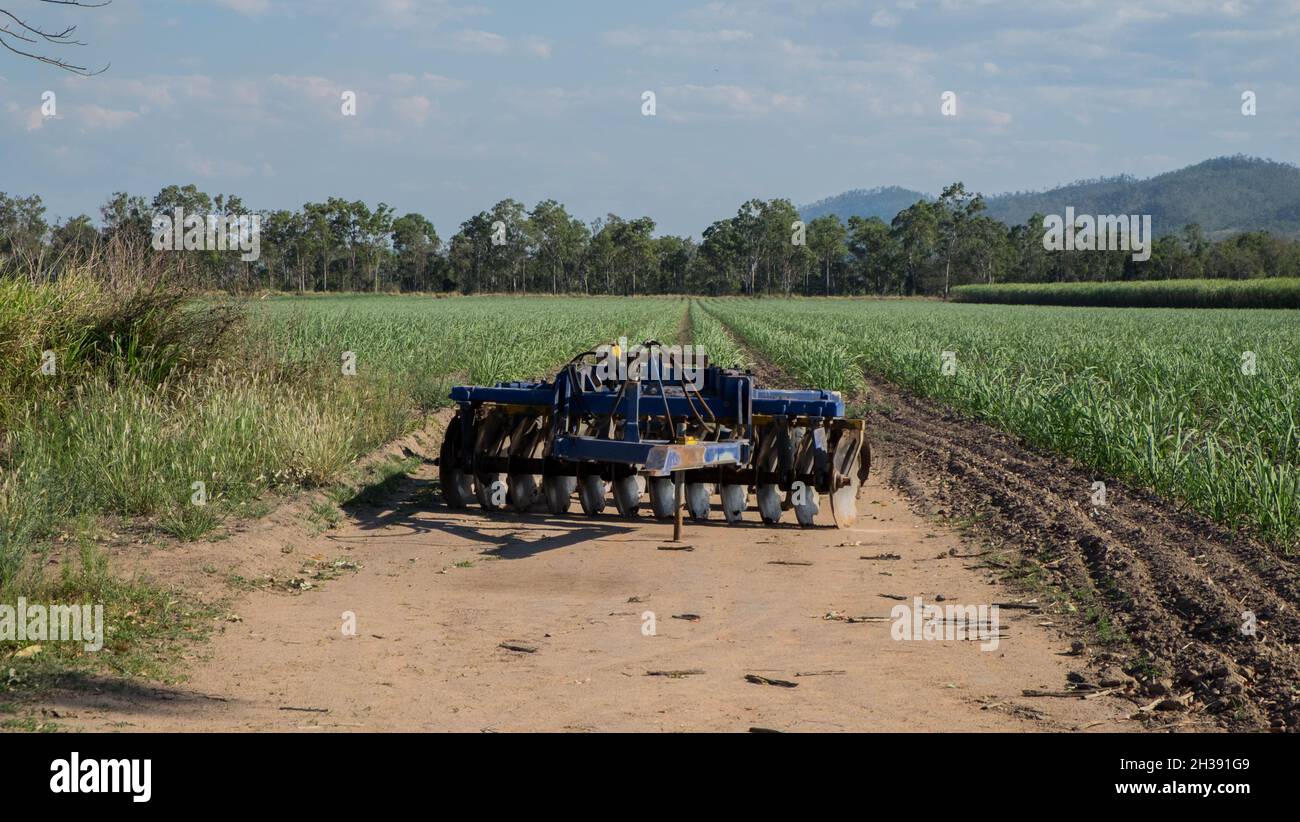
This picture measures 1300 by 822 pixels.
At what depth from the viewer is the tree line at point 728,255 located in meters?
109

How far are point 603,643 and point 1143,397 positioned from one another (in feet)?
36.2

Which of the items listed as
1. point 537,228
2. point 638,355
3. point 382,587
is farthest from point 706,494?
point 537,228

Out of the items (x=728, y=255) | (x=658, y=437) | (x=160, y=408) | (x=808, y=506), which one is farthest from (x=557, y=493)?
(x=728, y=255)

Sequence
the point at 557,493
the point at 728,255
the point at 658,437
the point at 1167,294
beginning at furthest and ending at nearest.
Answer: the point at 728,255
the point at 1167,294
the point at 658,437
the point at 557,493

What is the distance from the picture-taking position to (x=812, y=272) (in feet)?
462

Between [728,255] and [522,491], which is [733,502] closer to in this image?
[522,491]

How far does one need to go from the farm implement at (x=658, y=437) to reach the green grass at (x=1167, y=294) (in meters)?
65.9

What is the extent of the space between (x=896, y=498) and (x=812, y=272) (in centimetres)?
13275

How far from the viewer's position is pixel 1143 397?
47.9 feet

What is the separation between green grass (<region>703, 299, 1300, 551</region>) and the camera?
8164 millimetres

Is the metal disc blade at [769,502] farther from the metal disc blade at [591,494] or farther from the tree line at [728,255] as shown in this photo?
the tree line at [728,255]

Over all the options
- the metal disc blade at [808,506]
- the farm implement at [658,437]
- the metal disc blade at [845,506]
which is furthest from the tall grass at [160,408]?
the metal disc blade at [845,506]

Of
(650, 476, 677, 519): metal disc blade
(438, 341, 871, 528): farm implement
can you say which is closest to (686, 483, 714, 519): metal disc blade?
(438, 341, 871, 528): farm implement

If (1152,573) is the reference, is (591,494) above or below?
above
